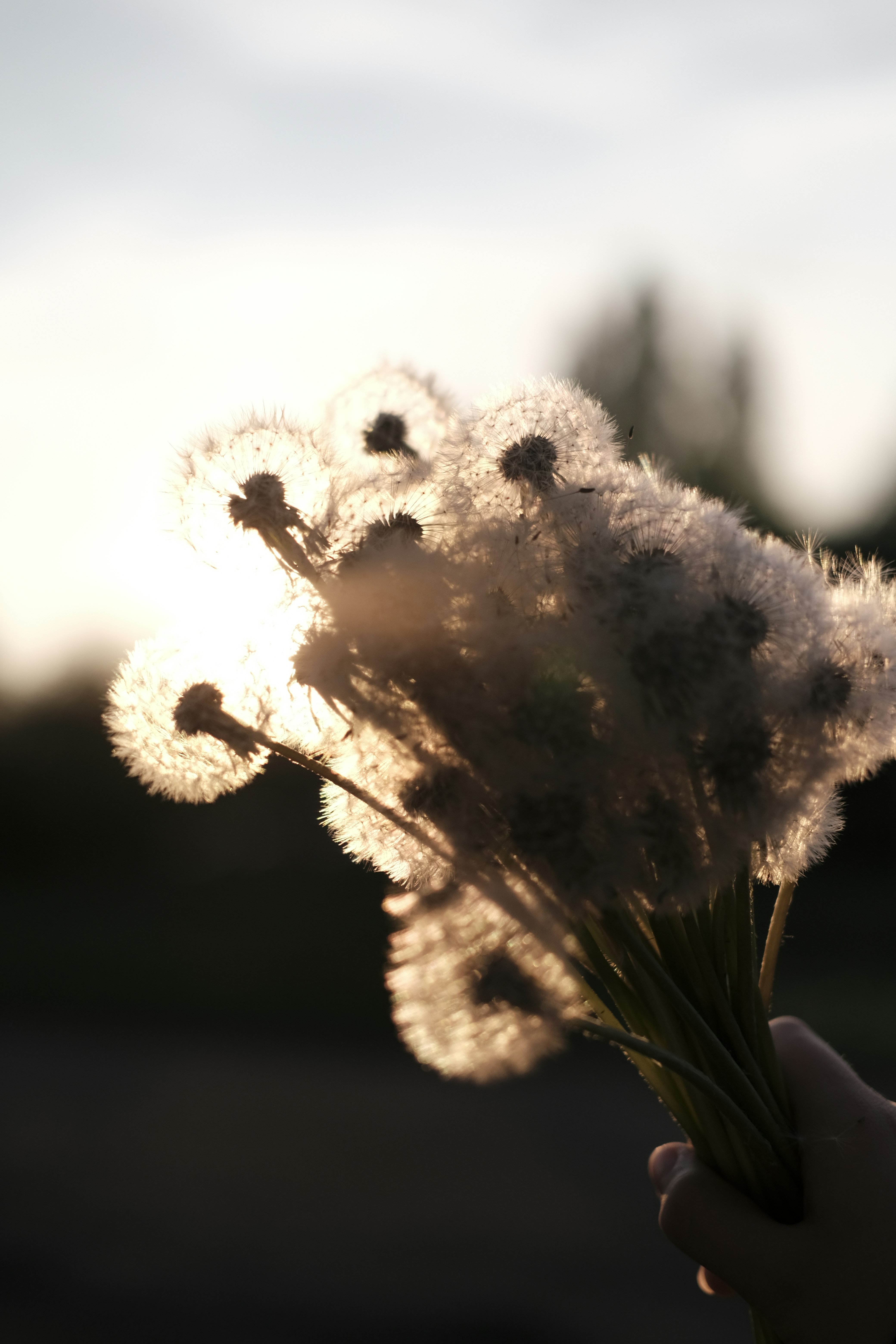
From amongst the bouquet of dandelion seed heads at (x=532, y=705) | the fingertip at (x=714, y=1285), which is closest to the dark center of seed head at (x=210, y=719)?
the bouquet of dandelion seed heads at (x=532, y=705)

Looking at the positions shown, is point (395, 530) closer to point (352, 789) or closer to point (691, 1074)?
point (352, 789)

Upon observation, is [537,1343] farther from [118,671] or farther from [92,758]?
[92,758]

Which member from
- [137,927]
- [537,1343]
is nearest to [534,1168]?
[537,1343]

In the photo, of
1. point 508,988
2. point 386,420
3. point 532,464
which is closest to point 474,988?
point 508,988

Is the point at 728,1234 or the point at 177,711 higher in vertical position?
the point at 177,711

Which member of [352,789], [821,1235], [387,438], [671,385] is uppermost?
[671,385]

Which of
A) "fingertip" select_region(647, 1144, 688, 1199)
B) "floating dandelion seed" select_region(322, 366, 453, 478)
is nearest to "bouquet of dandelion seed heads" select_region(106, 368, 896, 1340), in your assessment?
"floating dandelion seed" select_region(322, 366, 453, 478)

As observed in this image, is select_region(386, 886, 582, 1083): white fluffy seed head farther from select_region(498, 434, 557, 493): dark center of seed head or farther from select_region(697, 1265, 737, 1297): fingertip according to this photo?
select_region(697, 1265, 737, 1297): fingertip
